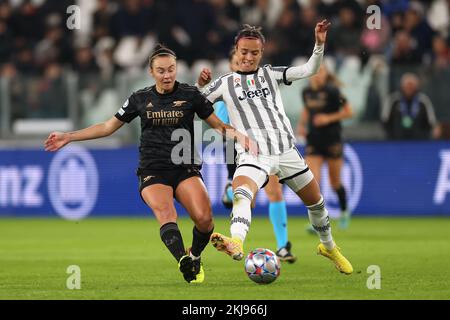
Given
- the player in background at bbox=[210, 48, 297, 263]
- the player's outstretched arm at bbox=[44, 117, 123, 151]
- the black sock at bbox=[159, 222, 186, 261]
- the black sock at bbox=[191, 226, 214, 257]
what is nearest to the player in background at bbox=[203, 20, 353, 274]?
the black sock at bbox=[191, 226, 214, 257]

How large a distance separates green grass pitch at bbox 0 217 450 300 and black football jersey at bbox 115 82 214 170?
111 cm

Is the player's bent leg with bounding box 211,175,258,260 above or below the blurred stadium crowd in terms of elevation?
below

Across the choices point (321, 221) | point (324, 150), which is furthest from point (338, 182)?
point (321, 221)

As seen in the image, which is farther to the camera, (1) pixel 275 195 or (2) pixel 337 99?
(2) pixel 337 99

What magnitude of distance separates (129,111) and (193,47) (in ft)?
35.9

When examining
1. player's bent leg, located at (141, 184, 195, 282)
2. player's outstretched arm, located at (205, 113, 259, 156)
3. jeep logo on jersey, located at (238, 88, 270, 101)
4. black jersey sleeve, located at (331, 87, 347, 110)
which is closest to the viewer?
player's bent leg, located at (141, 184, 195, 282)

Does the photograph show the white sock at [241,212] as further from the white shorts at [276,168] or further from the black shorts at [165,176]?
the black shorts at [165,176]

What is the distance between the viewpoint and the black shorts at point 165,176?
9.48m

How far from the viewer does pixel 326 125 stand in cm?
1597

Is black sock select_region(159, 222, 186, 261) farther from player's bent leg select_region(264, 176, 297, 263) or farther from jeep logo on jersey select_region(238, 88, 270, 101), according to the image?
player's bent leg select_region(264, 176, 297, 263)

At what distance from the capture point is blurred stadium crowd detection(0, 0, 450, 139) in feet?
61.2

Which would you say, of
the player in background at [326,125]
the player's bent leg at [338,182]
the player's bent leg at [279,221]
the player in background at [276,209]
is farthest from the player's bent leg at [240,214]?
the player's bent leg at [338,182]

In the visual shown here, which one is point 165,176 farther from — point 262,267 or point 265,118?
point 262,267
